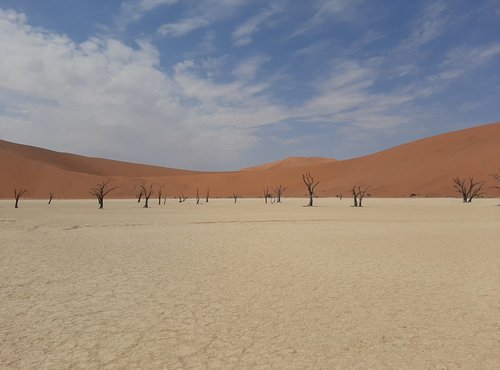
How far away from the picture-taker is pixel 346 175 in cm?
8675

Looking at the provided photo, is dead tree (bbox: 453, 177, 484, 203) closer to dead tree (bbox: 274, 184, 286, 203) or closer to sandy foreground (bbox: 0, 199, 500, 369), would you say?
dead tree (bbox: 274, 184, 286, 203)

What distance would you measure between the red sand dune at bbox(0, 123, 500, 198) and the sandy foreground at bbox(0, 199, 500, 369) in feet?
168

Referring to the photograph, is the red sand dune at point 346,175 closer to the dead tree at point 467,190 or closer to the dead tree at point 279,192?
the dead tree at point 467,190

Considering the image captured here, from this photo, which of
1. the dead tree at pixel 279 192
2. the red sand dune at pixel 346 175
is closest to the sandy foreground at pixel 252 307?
the dead tree at pixel 279 192

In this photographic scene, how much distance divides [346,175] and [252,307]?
8396cm

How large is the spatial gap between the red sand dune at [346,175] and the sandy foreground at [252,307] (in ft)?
168

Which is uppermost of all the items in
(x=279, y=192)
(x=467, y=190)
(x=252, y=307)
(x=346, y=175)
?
(x=346, y=175)

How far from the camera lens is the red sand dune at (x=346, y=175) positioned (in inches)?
2491

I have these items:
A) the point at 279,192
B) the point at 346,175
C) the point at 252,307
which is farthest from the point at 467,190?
the point at 252,307

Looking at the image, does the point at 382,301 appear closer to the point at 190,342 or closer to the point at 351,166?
the point at 190,342

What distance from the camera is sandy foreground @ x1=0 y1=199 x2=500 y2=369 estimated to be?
3.95m

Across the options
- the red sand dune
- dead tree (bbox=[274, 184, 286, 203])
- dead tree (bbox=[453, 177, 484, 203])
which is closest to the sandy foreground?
dead tree (bbox=[453, 177, 484, 203])

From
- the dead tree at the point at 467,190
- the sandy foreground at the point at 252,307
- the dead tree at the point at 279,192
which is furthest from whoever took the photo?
the dead tree at the point at 279,192

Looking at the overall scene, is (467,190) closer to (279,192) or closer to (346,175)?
(279,192)
